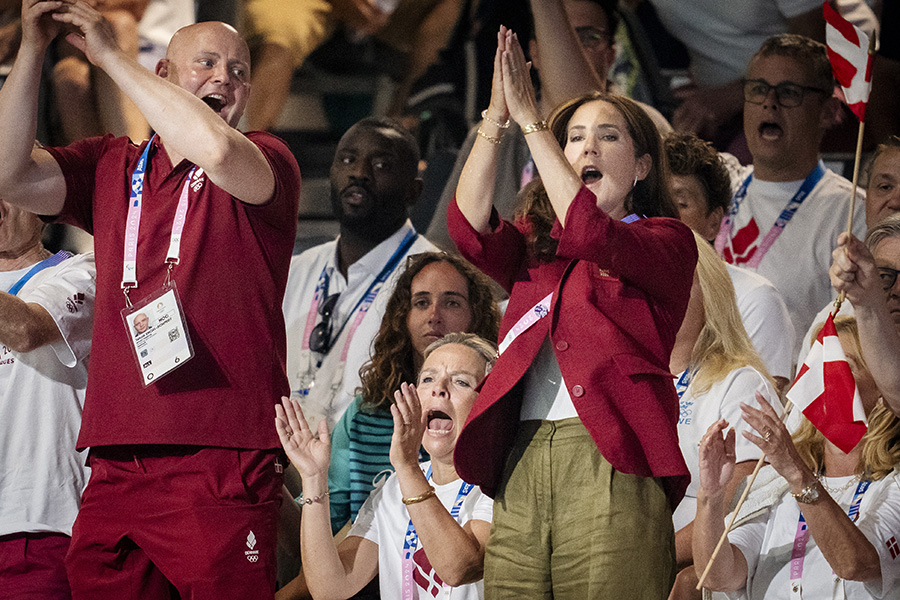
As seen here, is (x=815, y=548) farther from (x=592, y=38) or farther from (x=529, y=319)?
(x=592, y=38)

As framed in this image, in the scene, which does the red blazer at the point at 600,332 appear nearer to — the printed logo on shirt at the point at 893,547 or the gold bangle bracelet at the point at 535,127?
the gold bangle bracelet at the point at 535,127

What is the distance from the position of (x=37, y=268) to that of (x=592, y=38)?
222 cm

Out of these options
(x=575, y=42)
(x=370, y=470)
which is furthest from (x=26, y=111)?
(x=575, y=42)

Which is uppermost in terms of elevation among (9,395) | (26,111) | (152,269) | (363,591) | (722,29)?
(722,29)

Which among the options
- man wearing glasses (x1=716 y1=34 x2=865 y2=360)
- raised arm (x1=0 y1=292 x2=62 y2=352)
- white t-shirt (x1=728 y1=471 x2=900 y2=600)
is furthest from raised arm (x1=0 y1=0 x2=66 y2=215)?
man wearing glasses (x1=716 y1=34 x2=865 y2=360)

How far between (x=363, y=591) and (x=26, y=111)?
1.61m

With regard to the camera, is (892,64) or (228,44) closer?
(228,44)

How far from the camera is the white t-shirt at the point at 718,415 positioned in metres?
3.49

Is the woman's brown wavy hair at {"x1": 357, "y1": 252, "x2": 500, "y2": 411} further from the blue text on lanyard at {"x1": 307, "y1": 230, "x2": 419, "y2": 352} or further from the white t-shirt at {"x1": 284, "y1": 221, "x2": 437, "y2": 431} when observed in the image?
the blue text on lanyard at {"x1": 307, "y1": 230, "x2": 419, "y2": 352}

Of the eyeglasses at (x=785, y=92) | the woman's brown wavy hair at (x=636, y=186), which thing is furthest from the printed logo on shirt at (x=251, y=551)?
the eyeglasses at (x=785, y=92)

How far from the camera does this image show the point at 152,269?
269 cm

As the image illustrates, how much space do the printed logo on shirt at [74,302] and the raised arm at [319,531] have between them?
0.65m

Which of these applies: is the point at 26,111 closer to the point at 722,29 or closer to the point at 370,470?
the point at 370,470

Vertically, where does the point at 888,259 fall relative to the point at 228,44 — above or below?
below
